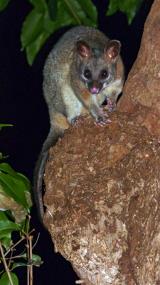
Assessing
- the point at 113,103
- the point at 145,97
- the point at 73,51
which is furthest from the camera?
the point at 73,51

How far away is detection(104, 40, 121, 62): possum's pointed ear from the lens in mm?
4372

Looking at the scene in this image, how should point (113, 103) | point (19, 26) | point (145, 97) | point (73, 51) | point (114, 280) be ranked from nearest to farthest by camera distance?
point (114, 280), point (145, 97), point (113, 103), point (73, 51), point (19, 26)

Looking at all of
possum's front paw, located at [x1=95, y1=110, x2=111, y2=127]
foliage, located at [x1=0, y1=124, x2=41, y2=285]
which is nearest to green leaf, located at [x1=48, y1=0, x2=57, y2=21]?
possum's front paw, located at [x1=95, y1=110, x2=111, y2=127]

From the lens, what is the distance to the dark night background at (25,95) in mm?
5934

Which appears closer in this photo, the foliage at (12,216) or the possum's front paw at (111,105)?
the foliage at (12,216)

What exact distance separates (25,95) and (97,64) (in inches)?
63.5

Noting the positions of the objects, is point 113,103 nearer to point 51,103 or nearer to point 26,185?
point 51,103

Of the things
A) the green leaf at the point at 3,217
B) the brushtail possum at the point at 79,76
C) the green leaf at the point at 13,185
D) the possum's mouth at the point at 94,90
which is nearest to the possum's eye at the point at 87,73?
the brushtail possum at the point at 79,76

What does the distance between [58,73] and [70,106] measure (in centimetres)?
26

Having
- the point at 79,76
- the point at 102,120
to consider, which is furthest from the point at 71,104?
the point at 102,120

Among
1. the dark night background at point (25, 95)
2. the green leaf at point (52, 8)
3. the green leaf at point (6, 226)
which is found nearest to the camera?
the green leaf at point (6, 226)

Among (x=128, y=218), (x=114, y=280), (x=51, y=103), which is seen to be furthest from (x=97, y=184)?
(x=51, y=103)

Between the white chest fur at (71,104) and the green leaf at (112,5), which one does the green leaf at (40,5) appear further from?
the white chest fur at (71,104)

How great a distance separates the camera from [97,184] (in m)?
3.42
